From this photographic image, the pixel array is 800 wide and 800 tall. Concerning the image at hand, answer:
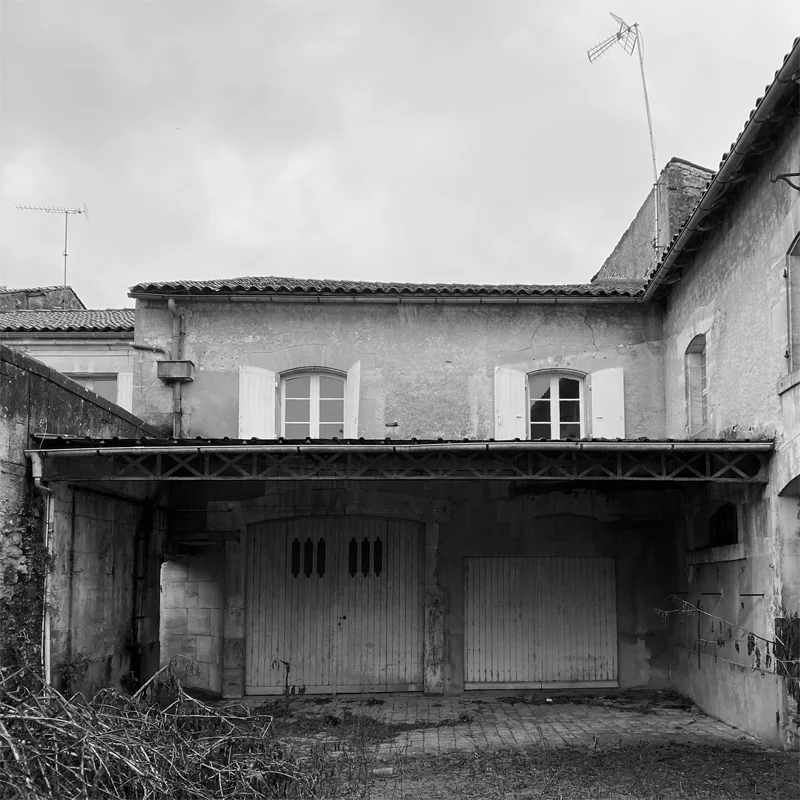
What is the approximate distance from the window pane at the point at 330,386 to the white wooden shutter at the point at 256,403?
0.74 metres

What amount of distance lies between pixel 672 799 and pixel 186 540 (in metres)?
8.22

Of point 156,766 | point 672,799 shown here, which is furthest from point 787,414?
point 156,766

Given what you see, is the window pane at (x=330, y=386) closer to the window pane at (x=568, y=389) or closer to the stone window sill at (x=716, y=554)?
the window pane at (x=568, y=389)

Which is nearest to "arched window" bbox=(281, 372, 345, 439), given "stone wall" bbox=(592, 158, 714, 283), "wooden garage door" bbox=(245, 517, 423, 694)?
"wooden garage door" bbox=(245, 517, 423, 694)

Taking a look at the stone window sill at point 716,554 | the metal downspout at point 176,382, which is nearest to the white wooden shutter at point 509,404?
the stone window sill at point 716,554

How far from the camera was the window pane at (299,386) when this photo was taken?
571 inches

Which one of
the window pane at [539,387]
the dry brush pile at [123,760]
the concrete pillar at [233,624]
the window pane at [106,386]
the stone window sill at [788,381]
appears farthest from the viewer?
the window pane at [106,386]

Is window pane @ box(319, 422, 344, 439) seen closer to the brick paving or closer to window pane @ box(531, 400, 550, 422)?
window pane @ box(531, 400, 550, 422)

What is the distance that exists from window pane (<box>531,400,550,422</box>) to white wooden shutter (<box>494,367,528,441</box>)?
24cm

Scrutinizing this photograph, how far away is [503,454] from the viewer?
10117 millimetres

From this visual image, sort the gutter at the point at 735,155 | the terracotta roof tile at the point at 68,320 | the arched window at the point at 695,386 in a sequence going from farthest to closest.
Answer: the terracotta roof tile at the point at 68,320 < the arched window at the point at 695,386 < the gutter at the point at 735,155

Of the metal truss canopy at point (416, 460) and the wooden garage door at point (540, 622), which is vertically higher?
the metal truss canopy at point (416, 460)

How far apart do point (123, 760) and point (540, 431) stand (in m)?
8.88

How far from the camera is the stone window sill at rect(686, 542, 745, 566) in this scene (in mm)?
10992
